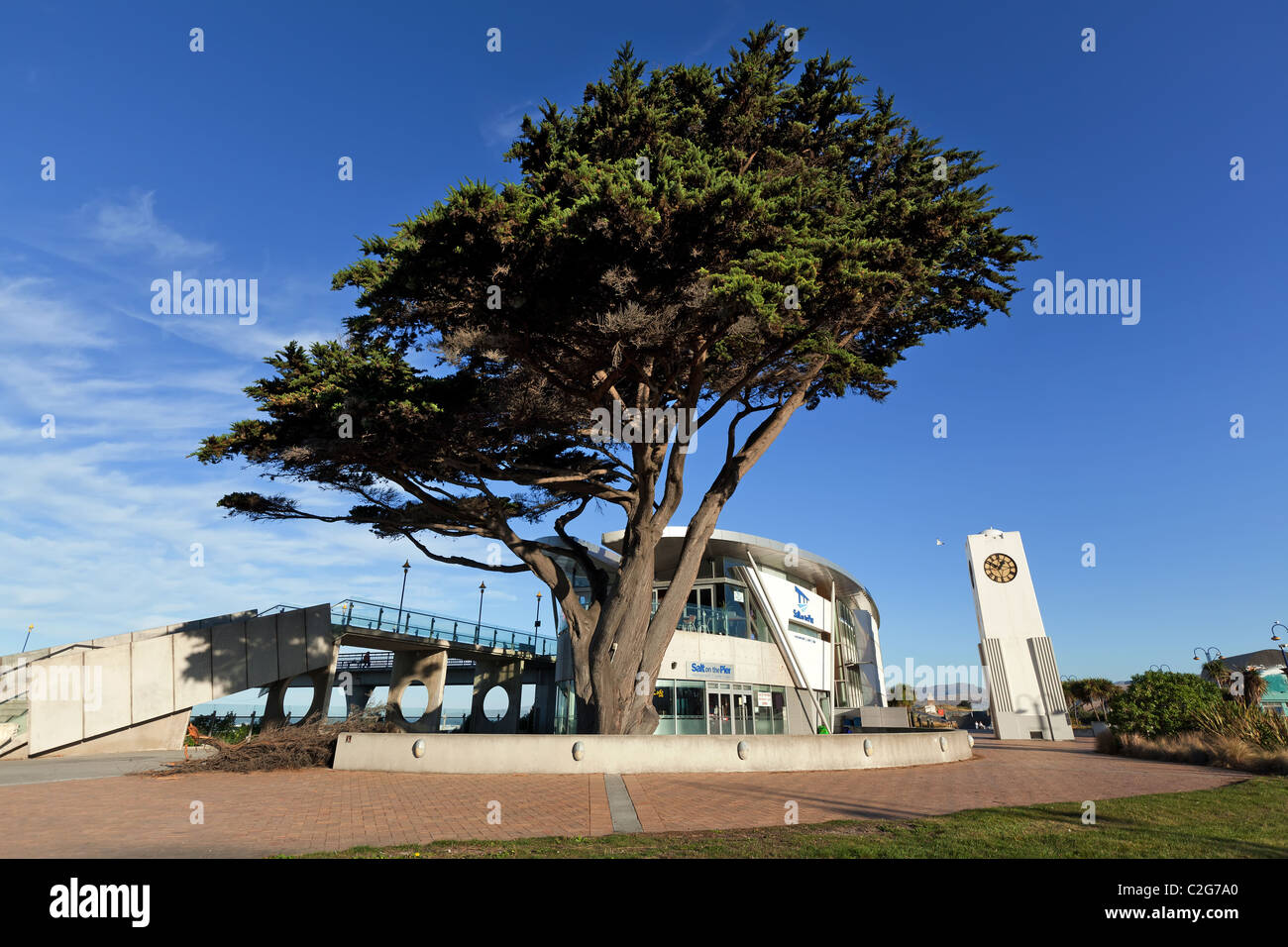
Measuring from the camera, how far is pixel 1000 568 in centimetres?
3086

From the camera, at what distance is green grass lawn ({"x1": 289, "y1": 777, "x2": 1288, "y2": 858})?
19.1 feet

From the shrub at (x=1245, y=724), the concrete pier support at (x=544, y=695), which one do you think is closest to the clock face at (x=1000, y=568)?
the shrub at (x=1245, y=724)

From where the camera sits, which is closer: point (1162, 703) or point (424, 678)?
point (1162, 703)

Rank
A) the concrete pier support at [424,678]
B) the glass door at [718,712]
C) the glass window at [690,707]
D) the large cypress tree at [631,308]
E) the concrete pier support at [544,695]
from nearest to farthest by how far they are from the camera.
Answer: the large cypress tree at [631,308]
the glass window at [690,707]
the glass door at [718,712]
the concrete pier support at [424,678]
the concrete pier support at [544,695]

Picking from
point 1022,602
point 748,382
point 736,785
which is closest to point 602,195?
point 748,382

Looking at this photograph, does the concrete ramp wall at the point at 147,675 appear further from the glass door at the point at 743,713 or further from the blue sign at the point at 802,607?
the blue sign at the point at 802,607

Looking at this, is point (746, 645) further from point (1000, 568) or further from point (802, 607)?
point (1000, 568)

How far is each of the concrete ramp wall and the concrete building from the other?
10202mm

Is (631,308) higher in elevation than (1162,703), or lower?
higher

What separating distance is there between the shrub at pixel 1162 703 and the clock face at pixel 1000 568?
37.2 feet

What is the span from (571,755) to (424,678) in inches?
949

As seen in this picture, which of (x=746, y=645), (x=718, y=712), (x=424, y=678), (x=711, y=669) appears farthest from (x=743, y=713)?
(x=424, y=678)

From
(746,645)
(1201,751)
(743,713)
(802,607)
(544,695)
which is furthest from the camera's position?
(544,695)

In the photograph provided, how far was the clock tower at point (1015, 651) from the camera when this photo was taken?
29.0 meters
